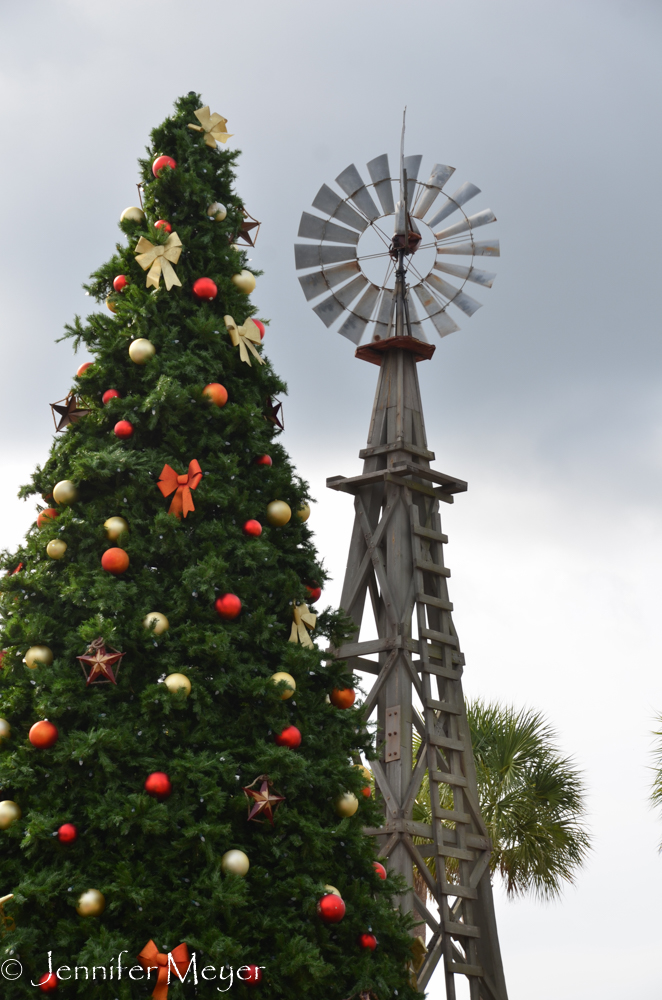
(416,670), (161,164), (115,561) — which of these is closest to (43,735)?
(115,561)

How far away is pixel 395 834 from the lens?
9.98 m

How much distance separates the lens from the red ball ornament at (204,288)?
7.27m

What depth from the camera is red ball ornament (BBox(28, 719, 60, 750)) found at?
5836 mm

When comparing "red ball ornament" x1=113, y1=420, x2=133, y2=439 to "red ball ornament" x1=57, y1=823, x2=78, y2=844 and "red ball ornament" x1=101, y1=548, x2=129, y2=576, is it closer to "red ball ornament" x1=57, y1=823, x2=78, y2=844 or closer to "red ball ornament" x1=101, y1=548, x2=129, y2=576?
"red ball ornament" x1=101, y1=548, x2=129, y2=576

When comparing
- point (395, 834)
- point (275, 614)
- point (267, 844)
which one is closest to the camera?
point (267, 844)

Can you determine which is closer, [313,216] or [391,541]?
[391,541]

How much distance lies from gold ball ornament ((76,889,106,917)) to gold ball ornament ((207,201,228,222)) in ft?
15.2

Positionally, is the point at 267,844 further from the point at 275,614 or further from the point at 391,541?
the point at 391,541

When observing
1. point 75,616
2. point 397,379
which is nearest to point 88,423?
point 75,616

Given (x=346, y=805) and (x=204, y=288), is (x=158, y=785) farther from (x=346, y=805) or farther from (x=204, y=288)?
(x=204, y=288)

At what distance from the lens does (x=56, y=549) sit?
649cm

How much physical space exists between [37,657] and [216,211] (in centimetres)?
346

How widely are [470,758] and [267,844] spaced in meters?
5.37

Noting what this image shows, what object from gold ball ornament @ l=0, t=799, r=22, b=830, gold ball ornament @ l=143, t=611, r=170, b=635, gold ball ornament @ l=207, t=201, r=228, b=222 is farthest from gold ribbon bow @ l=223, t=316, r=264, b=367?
gold ball ornament @ l=0, t=799, r=22, b=830
